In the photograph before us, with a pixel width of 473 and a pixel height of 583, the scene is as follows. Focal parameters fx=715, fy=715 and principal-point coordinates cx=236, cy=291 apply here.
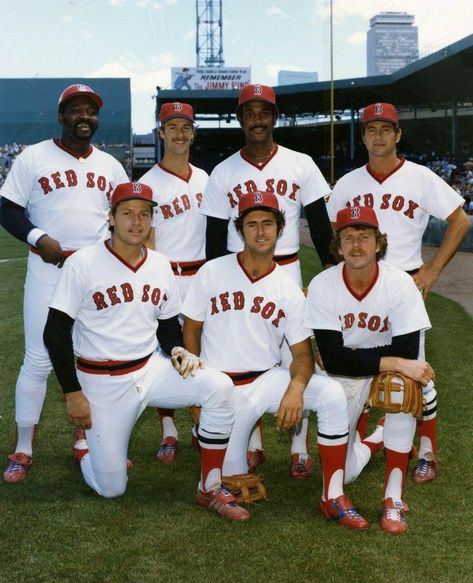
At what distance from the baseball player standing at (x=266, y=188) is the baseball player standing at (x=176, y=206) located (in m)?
0.30

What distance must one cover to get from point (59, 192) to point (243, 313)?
1.26m

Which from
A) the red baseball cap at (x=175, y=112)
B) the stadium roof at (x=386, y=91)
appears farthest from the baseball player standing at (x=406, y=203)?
the stadium roof at (x=386, y=91)

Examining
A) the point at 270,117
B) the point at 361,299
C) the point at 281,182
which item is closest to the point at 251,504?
the point at 361,299

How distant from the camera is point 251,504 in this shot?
354 cm

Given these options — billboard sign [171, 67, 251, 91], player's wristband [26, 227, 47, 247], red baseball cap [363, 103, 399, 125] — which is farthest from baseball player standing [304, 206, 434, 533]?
billboard sign [171, 67, 251, 91]

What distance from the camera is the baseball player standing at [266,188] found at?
398cm

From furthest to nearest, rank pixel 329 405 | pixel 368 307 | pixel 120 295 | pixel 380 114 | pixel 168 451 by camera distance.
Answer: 1. pixel 168 451
2. pixel 380 114
3. pixel 120 295
4. pixel 368 307
5. pixel 329 405

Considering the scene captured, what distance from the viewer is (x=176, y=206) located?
4.37 meters

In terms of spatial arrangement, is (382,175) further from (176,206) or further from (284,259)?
(176,206)

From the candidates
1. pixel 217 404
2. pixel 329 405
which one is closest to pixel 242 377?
pixel 217 404

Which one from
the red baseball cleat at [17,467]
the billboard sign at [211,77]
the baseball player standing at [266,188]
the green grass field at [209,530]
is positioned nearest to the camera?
the green grass field at [209,530]

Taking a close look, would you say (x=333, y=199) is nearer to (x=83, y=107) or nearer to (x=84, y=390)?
(x=83, y=107)

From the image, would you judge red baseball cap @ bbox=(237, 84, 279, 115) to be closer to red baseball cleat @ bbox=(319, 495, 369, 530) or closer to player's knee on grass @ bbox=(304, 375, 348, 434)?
player's knee on grass @ bbox=(304, 375, 348, 434)

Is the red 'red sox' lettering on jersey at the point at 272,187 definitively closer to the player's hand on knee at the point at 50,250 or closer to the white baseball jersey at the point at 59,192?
the white baseball jersey at the point at 59,192
